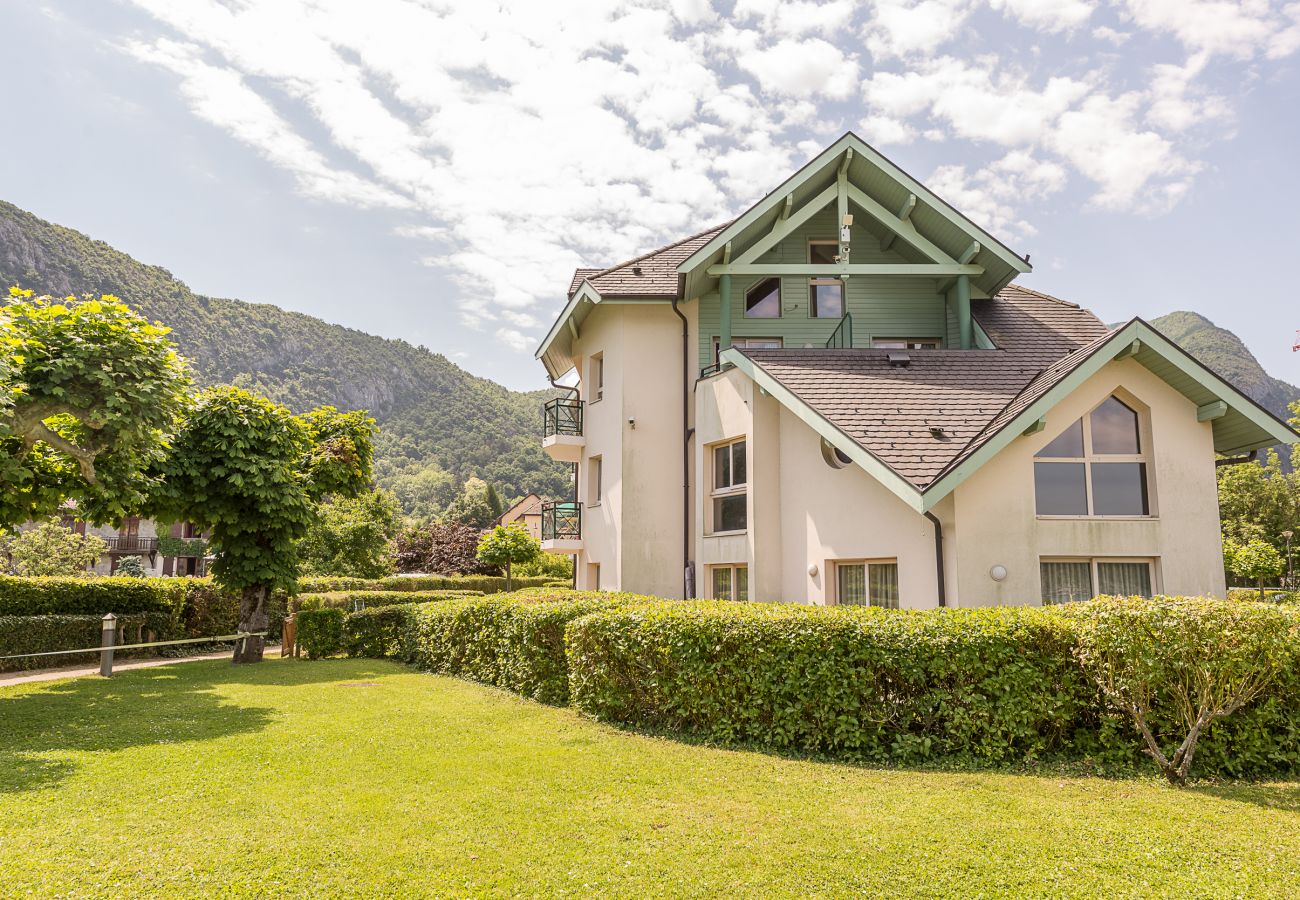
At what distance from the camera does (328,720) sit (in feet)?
37.3

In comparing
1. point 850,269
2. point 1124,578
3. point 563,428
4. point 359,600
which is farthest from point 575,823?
point 359,600

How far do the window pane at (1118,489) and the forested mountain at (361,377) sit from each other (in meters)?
107

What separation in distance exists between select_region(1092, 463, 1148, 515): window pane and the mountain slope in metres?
102

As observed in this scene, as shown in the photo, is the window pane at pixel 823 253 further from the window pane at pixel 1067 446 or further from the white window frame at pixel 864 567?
the window pane at pixel 1067 446

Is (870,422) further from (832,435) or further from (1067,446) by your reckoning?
(1067,446)

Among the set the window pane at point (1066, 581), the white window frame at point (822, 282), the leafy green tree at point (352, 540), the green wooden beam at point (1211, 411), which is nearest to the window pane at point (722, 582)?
the white window frame at point (822, 282)

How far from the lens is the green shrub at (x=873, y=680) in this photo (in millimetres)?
8547

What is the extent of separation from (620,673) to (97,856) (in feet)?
20.4

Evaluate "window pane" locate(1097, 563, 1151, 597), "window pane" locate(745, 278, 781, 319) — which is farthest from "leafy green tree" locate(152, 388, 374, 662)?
"window pane" locate(1097, 563, 1151, 597)

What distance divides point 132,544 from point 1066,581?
216ft

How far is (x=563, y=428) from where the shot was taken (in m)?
24.0

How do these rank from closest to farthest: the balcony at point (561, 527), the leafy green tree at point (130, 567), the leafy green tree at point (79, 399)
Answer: the leafy green tree at point (79, 399), the balcony at point (561, 527), the leafy green tree at point (130, 567)

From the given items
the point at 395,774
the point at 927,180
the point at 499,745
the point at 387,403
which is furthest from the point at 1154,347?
the point at 387,403

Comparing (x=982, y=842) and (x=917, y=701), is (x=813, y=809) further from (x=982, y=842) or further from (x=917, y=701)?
(x=917, y=701)
